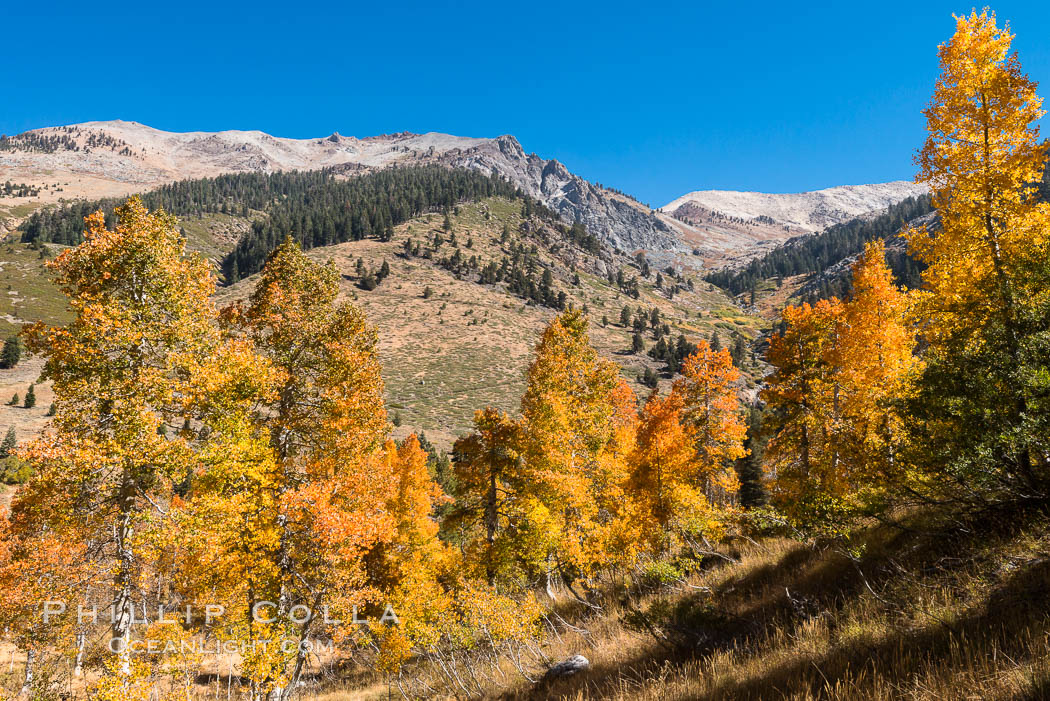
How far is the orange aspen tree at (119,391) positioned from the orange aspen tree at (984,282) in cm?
1373

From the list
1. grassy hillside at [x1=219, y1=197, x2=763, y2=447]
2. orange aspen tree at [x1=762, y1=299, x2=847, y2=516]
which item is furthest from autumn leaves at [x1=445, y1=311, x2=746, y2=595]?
grassy hillside at [x1=219, y1=197, x2=763, y2=447]

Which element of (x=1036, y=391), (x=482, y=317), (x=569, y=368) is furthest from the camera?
(x=482, y=317)

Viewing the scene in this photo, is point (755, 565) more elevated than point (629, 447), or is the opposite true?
point (629, 447)

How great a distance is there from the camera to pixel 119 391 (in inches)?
400

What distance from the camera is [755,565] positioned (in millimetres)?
11805

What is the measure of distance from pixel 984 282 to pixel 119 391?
54.8 ft

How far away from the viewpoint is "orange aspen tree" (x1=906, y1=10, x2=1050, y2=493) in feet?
18.5

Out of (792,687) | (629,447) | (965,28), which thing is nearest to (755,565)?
(792,687)

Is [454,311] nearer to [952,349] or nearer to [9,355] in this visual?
[9,355]

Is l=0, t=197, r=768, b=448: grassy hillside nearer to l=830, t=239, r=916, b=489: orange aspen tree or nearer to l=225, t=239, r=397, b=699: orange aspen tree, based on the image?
l=225, t=239, r=397, b=699: orange aspen tree

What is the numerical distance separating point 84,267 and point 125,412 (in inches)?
146

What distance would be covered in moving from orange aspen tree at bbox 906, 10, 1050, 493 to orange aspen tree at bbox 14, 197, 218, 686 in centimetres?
1373

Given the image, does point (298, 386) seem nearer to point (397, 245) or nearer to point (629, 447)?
point (629, 447)

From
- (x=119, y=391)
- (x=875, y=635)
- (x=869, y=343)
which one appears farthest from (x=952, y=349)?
(x=119, y=391)
